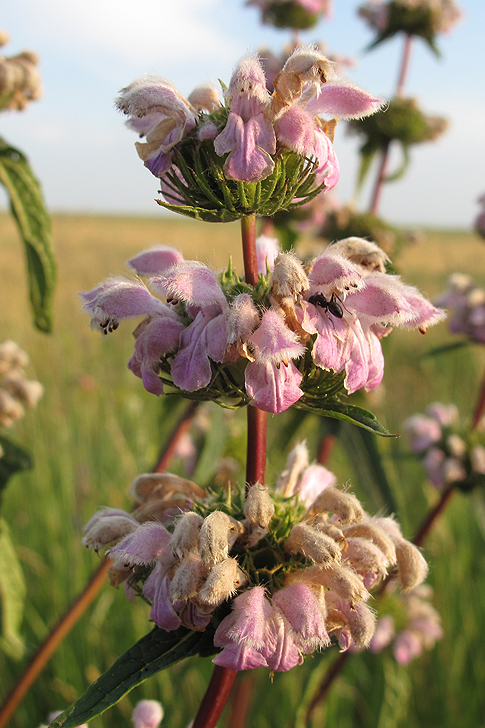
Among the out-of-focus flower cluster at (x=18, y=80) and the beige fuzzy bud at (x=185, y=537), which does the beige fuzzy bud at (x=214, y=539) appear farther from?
the out-of-focus flower cluster at (x=18, y=80)

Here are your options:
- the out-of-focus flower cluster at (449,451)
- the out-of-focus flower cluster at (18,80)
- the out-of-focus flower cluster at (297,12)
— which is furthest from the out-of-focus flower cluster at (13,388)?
the out-of-focus flower cluster at (297,12)

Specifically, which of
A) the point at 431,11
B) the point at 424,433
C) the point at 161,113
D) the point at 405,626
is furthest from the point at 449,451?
the point at 431,11

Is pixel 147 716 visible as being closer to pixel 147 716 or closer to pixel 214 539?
pixel 147 716

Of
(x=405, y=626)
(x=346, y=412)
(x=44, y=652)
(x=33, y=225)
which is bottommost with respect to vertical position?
(x=405, y=626)

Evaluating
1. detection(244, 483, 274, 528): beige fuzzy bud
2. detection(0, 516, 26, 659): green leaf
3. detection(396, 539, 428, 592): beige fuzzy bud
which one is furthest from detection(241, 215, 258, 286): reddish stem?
detection(0, 516, 26, 659): green leaf

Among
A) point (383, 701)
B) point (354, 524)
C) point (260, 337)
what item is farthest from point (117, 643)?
point (260, 337)
